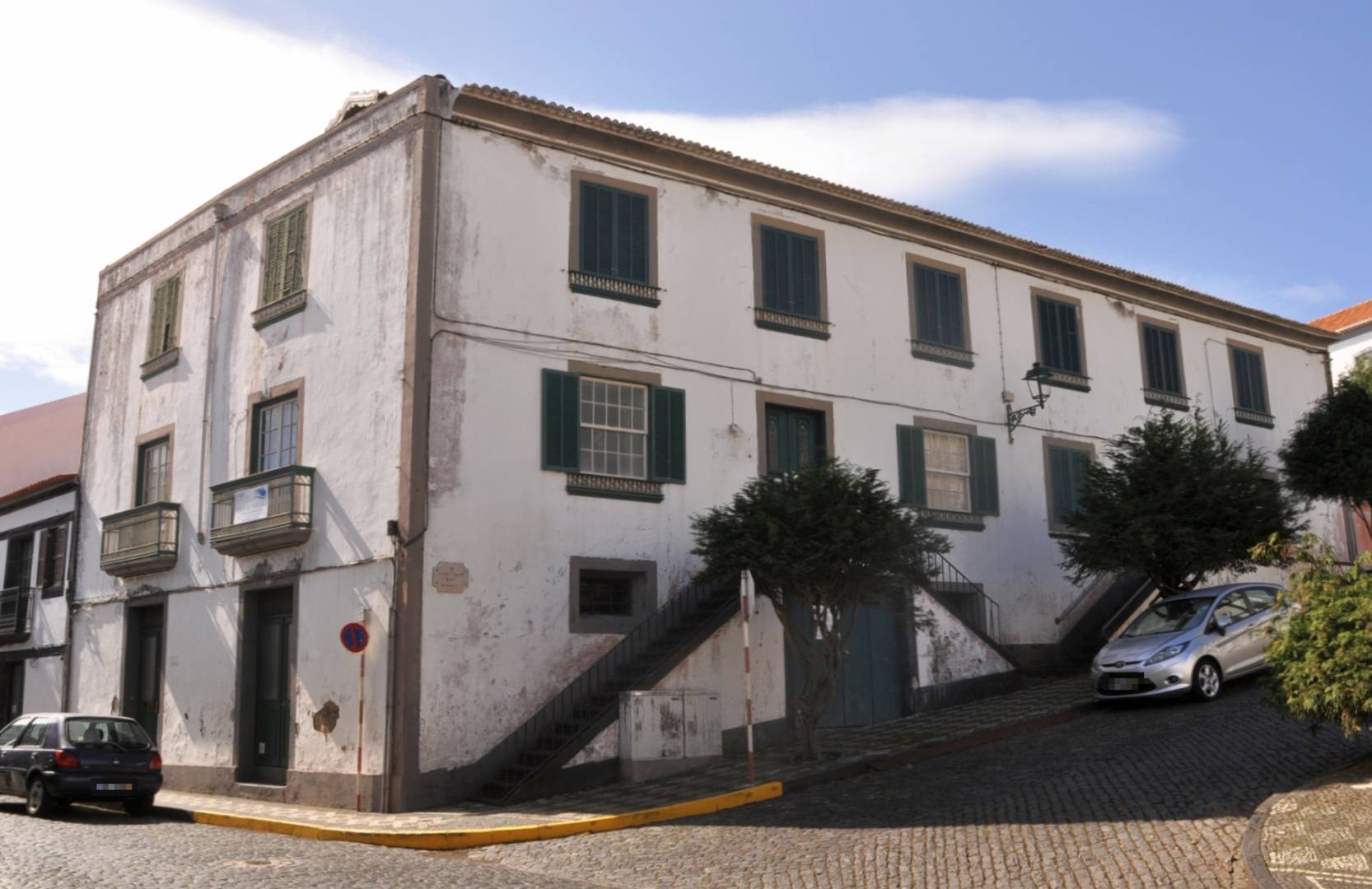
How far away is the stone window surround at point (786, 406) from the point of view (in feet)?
Answer: 63.6

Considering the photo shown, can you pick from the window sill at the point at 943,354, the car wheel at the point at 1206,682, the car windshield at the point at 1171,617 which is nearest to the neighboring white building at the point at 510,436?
the window sill at the point at 943,354

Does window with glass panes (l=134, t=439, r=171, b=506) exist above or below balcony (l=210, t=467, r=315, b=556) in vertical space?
above

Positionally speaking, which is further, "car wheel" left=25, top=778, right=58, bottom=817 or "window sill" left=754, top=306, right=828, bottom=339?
"window sill" left=754, top=306, right=828, bottom=339

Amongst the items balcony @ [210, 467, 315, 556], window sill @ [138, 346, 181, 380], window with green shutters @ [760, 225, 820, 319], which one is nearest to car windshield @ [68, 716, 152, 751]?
balcony @ [210, 467, 315, 556]

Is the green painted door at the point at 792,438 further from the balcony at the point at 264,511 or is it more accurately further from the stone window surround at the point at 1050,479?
the balcony at the point at 264,511

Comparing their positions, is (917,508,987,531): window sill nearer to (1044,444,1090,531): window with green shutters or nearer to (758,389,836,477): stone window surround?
(1044,444,1090,531): window with green shutters

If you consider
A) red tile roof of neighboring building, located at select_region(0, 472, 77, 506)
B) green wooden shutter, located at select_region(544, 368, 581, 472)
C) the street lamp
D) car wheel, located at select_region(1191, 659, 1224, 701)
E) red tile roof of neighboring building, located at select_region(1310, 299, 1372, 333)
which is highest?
red tile roof of neighboring building, located at select_region(1310, 299, 1372, 333)

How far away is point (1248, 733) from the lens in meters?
13.6

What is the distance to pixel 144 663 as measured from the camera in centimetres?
2136

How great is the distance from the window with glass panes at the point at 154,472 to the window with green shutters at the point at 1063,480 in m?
15.2

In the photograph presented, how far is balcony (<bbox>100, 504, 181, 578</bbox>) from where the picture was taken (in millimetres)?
20417

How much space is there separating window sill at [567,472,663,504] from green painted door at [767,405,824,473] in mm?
2371

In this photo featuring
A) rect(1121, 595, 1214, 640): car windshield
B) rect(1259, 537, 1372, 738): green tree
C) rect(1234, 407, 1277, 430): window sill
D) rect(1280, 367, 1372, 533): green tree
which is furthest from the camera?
rect(1234, 407, 1277, 430): window sill

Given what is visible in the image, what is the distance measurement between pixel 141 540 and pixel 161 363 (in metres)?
3.02
